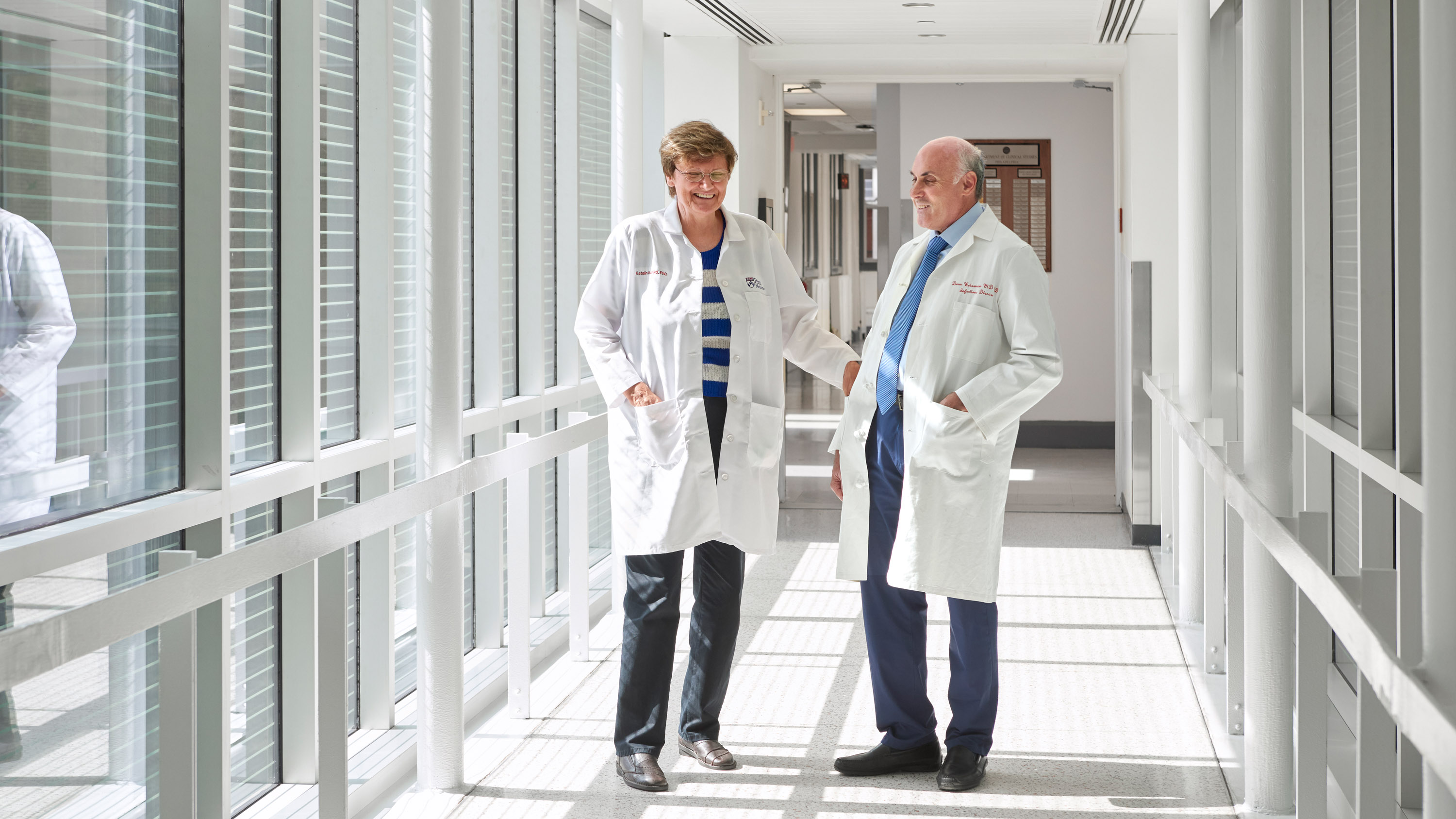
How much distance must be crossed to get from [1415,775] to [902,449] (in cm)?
133

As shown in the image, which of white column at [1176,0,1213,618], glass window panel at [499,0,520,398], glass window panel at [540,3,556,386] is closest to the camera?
white column at [1176,0,1213,618]

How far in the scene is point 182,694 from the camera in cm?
175

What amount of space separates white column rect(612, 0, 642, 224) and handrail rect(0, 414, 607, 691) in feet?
5.24

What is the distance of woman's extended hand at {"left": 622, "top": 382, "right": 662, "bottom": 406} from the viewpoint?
9.98 ft

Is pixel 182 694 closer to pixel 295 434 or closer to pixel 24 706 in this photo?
pixel 24 706

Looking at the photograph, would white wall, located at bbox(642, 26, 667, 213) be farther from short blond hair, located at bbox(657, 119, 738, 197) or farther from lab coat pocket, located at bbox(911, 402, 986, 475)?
lab coat pocket, located at bbox(911, 402, 986, 475)

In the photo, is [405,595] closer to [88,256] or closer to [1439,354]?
[88,256]

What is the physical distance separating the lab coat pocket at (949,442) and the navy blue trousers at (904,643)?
0.12 m

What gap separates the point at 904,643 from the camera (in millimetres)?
3193

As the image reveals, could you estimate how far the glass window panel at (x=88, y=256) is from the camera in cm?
212

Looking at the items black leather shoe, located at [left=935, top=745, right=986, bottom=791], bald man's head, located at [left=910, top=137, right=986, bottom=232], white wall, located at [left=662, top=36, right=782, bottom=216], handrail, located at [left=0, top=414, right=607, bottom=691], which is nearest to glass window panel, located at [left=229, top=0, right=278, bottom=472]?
handrail, located at [left=0, top=414, right=607, bottom=691]

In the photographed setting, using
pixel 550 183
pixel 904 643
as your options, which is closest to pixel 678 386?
pixel 904 643

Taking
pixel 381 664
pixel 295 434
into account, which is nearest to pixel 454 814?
pixel 381 664

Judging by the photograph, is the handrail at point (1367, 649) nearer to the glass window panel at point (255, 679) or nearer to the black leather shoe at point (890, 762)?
the black leather shoe at point (890, 762)
